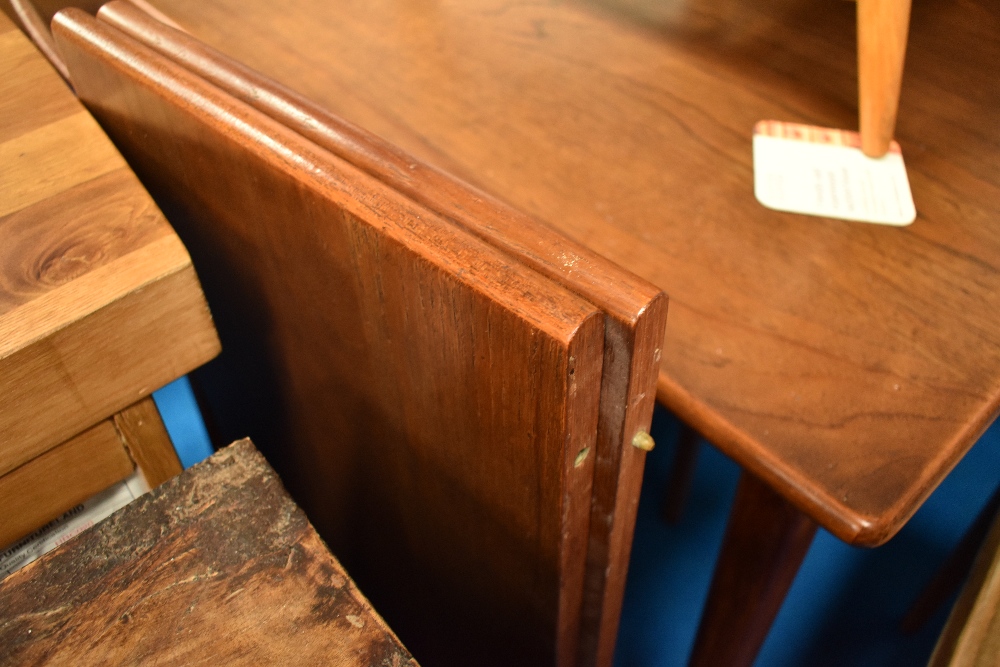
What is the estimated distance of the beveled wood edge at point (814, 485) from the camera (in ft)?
1.50

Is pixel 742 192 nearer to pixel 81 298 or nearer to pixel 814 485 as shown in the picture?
pixel 814 485

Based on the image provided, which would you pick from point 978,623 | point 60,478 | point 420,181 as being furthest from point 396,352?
point 978,623

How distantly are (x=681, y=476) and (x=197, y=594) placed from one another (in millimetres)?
947

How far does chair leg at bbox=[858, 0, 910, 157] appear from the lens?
2.26 ft

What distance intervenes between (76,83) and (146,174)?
90 millimetres

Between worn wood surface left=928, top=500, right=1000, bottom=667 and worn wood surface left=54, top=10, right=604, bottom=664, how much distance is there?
29 centimetres

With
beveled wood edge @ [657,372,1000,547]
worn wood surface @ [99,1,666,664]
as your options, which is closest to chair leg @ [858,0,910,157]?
beveled wood edge @ [657,372,1000,547]

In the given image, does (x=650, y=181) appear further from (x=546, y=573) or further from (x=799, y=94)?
(x=546, y=573)

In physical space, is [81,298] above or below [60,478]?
above

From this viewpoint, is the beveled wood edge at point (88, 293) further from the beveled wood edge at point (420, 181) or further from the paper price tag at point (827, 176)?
the paper price tag at point (827, 176)

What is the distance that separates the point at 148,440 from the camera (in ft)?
1.86

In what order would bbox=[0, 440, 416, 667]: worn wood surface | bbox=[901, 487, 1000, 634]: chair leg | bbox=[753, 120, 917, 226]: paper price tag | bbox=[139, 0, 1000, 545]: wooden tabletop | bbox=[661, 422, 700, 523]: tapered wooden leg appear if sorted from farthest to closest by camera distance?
1. bbox=[661, 422, 700, 523]: tapered wooden leg
2. bbox=[901, 487, 1000, 634]: chair leg
3. bbox=[753, 120, 917, 226]: paper price tag
4. bbox=[139, 0, 1000, 545]: wooden tabletop
5. bbox=[0, 440, 416, 667]: worn wood surface

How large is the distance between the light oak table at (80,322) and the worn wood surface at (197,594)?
93 millimetres

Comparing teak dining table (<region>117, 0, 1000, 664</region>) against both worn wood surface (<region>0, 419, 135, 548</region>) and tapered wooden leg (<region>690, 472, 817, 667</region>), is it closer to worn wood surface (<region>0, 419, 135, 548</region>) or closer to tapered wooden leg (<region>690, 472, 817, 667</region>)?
tapered wooden leg (<region>690, 472, 817, 667</region>)
